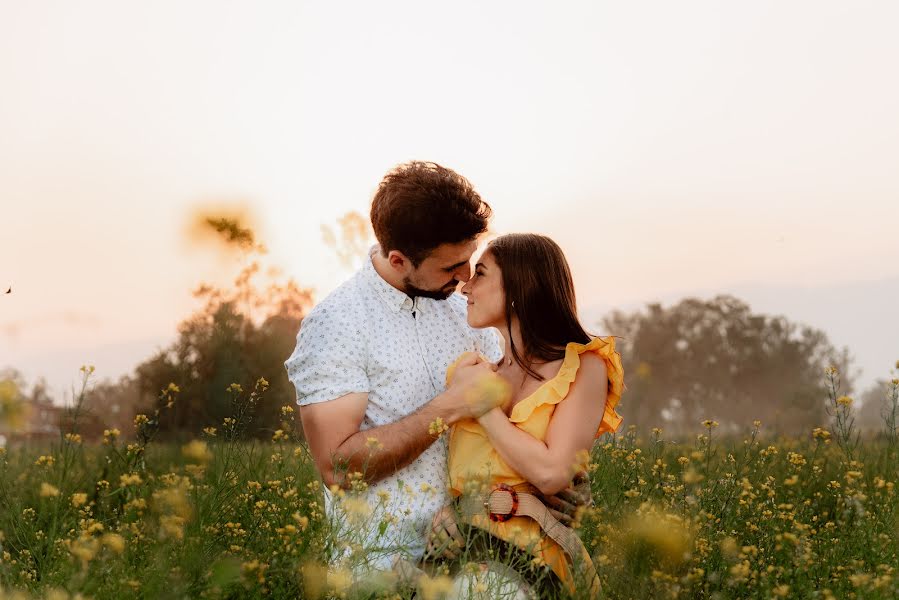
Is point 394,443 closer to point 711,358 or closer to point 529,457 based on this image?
point 529,457

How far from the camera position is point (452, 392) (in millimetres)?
3764

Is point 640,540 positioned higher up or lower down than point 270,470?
higher up

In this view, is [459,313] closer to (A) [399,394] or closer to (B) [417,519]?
(A) [399,394]

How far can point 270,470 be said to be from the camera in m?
6.23

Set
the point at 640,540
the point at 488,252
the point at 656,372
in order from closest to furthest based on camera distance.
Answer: the point at 640,540 < the point at 488,252 < the point at 656,372

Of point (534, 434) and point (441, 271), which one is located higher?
point (441, 271)

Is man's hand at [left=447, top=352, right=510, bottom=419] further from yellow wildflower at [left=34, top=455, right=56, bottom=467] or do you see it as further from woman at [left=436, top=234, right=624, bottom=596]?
yellow wildflower at [left=34, top=455, right=56, bottom=467]

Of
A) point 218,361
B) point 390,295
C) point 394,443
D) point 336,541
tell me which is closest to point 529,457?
point 394,443

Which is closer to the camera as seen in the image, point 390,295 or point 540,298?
point 540,298

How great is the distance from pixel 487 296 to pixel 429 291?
1.49 feet

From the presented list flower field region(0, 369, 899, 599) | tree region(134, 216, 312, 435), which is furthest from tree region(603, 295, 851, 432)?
flower field region(0, 369, 899, 599)

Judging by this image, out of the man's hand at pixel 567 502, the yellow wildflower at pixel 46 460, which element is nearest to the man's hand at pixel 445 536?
the man's hand at pixel 567 502

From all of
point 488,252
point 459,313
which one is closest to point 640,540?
point 488,252

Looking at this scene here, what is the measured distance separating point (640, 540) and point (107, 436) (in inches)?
125
